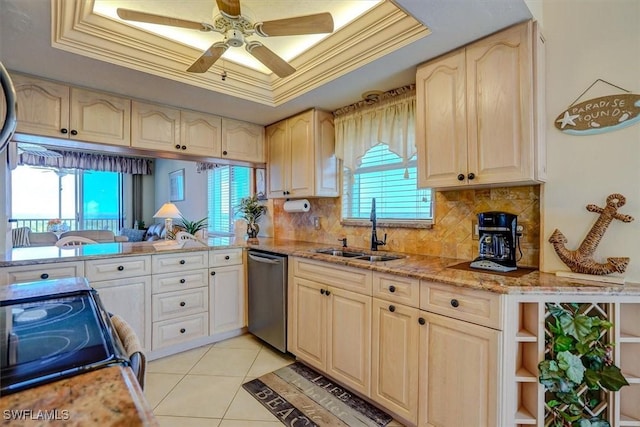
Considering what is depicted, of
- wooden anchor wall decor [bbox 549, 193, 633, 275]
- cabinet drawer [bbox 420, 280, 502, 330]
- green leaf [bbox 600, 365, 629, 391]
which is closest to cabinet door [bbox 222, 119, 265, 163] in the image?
cabinet drawer [bbox 420, 280, 502, 330]

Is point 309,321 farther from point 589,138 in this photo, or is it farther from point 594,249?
point 589,138

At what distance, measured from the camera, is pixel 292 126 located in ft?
10.5

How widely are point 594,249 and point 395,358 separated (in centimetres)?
116

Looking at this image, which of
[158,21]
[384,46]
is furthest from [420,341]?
[158,21]

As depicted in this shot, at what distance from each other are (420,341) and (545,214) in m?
0.99

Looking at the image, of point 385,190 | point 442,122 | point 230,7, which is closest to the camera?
point 230,7

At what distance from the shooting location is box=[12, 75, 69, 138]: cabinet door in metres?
2.19

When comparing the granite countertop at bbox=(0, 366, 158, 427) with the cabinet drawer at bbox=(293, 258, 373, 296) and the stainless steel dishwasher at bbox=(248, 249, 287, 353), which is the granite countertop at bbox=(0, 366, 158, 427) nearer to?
the cabinet drawer at bbox=(293, 258, 373, 296)

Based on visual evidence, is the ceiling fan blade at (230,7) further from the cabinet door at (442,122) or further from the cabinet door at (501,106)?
the cabinet door at (501,106)

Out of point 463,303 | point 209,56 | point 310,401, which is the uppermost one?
point 209,56

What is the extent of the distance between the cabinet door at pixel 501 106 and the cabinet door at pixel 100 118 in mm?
2621

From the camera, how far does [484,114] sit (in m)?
1.79

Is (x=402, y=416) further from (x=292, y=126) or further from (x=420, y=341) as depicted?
(x=292, y=126)

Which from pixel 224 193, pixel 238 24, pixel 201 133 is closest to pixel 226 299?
pixel 201 133
